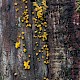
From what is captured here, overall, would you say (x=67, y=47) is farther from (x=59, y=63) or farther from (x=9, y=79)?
(x=9, y=79)

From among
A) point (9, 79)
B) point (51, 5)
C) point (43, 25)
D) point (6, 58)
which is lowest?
point (9, 79)

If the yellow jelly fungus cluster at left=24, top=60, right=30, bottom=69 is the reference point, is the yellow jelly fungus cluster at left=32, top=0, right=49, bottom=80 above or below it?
above

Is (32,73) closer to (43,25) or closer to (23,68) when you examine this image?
(23,68)

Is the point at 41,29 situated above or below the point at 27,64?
above

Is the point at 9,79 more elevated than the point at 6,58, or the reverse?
the point at 6,58

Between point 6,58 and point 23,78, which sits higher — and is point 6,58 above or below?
above

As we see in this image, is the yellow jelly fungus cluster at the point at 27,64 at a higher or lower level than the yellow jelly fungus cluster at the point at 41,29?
lower

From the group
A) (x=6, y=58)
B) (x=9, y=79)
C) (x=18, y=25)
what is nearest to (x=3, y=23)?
(x=18, y=25)

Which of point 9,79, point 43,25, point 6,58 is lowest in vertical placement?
point 9,79

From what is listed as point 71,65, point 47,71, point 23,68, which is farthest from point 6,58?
point 71,65
